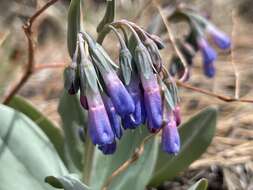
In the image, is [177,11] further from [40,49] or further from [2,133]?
[40,49]

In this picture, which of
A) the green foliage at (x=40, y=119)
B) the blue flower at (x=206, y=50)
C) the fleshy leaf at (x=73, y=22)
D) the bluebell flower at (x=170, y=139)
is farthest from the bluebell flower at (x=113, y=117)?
the blue flower at (x=206, y=50)

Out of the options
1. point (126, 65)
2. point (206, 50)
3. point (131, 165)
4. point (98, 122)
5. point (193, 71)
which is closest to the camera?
point (98, 122)

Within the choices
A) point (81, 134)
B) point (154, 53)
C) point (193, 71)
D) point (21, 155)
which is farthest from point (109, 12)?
point (193, 71)

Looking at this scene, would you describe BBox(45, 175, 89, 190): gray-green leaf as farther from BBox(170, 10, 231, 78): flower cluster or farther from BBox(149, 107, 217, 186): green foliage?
BBox(170, 10, 231, 78): flower cluster

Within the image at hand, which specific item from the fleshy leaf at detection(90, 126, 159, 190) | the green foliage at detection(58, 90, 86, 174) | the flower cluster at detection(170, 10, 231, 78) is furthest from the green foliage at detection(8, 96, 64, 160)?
the flower cluster at detection(170, 10, 231, 78)

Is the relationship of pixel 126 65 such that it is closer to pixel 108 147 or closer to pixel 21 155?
pixel 108 147

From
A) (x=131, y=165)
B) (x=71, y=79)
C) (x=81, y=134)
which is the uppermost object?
(x=71, y=79)

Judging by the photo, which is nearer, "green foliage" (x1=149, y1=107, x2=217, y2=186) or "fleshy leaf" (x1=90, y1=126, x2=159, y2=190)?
"fleshy leaf" (x1=90, y1=126, x2=159, y2=190)

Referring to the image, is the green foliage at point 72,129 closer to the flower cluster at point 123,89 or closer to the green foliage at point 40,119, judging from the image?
the green foliage at point 40,119
